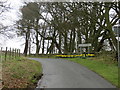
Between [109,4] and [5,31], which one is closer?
[5,31]

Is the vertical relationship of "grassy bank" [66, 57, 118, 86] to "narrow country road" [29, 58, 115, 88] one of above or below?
above

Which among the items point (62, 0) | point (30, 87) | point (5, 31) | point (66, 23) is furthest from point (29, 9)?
point (30, 87)

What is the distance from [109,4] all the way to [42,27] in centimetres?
1649

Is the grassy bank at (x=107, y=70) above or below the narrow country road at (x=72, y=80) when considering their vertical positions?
above

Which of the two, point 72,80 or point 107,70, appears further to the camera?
point 107,70

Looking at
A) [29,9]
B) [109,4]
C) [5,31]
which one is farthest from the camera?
[29,9]

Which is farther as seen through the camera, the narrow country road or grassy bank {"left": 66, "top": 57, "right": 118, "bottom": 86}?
grassy bank {"left": 66, "top": 57, "right": 118, "bottom": 86}

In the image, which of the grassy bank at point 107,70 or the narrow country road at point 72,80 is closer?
the narrow country road at point 72,80

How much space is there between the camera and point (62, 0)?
66.0 ft

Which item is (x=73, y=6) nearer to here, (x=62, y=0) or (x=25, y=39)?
(x=62, y=0)

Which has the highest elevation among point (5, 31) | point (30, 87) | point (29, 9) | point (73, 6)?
point (29, 9)

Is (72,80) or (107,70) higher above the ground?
(107,70)

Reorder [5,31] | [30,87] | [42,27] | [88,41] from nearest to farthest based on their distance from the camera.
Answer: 1. [30,87]
2. [5,31]
3. [88,41]
4. [42,27]

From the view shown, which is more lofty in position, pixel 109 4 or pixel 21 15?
pixel 21 15
